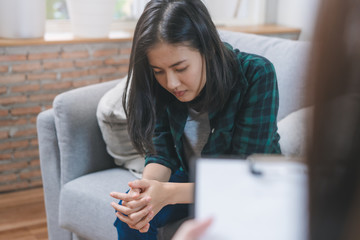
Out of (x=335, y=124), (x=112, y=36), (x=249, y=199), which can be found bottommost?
(x=112, y=36)

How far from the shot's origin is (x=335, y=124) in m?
0.31

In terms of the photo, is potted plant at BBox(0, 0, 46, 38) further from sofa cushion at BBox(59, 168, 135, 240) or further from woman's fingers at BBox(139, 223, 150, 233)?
woman's fingers at BBox(139, 223, 150, 233)

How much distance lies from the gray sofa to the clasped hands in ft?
0.92

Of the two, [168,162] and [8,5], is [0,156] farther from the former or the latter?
[168,162]

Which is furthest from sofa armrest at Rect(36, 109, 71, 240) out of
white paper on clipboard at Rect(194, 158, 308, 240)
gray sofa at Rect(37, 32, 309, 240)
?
white paper on clipboard at Rect(194, 158, 308, 240)

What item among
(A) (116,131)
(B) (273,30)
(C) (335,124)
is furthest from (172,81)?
(B) (273,30)

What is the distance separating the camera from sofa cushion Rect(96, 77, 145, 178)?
5.43ft

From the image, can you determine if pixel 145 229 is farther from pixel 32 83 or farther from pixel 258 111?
pixel 32 83

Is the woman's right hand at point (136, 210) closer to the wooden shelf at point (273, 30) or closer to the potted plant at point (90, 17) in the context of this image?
the potted plant at point (90, 17)

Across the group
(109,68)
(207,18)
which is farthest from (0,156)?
(207,18)

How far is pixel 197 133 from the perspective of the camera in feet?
4.64

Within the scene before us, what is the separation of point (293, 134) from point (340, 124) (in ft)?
3.85

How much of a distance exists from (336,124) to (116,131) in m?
1.40

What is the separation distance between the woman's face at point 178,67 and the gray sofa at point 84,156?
404 mm
